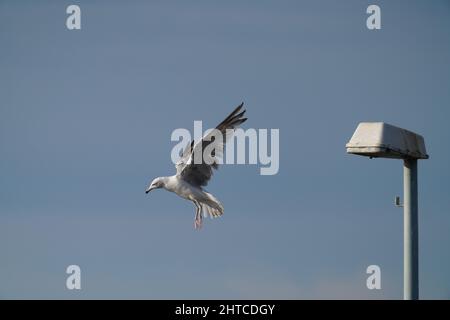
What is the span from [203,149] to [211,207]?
1283 mm

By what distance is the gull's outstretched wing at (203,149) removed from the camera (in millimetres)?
18938

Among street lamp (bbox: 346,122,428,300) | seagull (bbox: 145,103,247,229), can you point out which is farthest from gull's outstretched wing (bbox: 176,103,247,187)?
street lamp (bbox: 346,122,428,300)

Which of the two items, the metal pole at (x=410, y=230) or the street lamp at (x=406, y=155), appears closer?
the street lamp at (x=406, y=155)

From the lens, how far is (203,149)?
19.0 metres

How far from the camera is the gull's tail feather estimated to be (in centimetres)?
1919

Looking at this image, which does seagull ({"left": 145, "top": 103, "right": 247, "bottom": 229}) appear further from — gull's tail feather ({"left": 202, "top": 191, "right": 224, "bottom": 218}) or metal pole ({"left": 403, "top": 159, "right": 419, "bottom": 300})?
metal pole ({"left": 403, "top": 159, "right": 419, "bottom": 300})

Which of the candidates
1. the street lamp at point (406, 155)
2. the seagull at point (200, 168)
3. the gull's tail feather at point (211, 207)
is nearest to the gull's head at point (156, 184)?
the seagull at point (200, 168)

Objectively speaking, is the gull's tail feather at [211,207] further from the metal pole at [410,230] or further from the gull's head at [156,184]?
the metal pole at [410,230]

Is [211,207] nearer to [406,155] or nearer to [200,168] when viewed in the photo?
[200,168]

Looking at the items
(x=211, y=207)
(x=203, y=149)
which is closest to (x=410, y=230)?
(x=203, y=149)

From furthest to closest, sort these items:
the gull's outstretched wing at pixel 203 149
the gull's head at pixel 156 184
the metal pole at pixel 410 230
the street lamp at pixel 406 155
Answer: the gull's head at pixel 156 184 < the gull's outstretched wing at pixel 203 149 < the metal pole at pixel 410 230 < the street lamp at pixel 406 155
